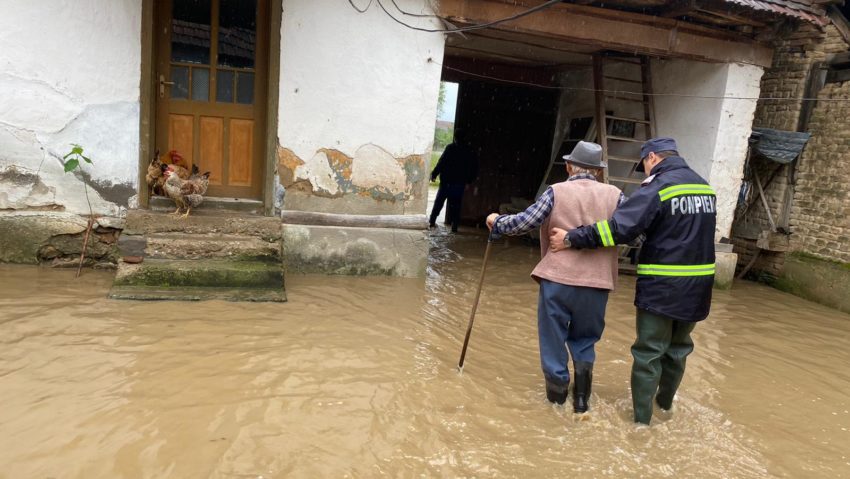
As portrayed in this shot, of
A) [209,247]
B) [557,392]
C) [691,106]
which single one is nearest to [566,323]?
[557,392]

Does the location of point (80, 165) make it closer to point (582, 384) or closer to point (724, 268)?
point (582, 384)

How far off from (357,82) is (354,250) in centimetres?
181

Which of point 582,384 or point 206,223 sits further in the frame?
point 206,223

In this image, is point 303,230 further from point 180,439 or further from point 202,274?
point 180,439

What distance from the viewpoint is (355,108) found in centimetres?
631

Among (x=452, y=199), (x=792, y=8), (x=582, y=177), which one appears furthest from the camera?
(x=452, y=199)

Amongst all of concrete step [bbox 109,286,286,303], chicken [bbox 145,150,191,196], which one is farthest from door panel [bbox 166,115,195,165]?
concrete step [bbox 109,286,286,303]

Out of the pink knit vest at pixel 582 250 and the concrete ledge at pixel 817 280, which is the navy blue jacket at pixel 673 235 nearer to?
the pink knit vest at pixel 582 250

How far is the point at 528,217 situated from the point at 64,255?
15.4 feet

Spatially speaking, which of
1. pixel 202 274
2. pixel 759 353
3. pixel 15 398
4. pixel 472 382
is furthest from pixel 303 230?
pixel 759 353

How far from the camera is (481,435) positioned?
3352 millimetres

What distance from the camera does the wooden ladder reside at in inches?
323

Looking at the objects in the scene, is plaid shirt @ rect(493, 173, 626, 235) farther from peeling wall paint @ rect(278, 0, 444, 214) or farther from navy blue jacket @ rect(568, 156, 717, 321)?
peeling wall paint @ rect(278, 0, 444, 214)

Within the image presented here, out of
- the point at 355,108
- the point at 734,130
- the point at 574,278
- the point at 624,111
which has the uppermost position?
the point at 624,111
